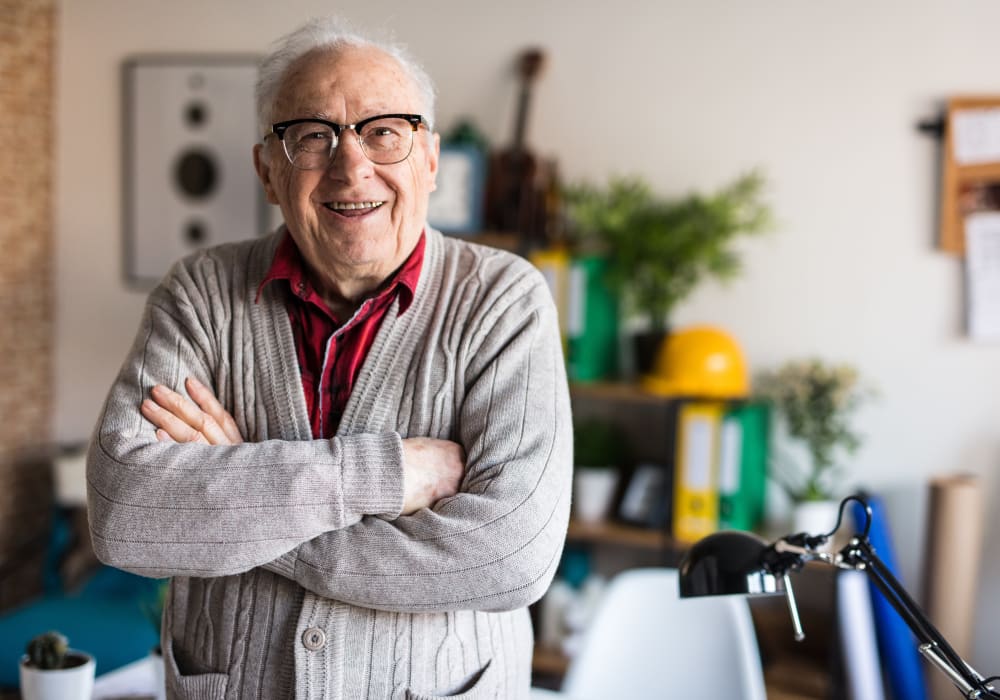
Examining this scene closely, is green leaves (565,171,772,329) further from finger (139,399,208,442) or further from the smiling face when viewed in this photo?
finger (139,399,208,442)

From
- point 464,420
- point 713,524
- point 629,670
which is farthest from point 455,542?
point 713,524

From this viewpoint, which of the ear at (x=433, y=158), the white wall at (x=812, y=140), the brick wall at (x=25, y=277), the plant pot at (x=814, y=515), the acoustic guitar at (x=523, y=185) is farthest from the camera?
the brick wall at (x=25, y=277)

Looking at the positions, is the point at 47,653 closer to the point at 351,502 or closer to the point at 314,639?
the point at 314,639

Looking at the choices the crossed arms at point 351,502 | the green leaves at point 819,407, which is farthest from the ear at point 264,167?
the green leaves at point 819,407

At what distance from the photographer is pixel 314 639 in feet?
4.47

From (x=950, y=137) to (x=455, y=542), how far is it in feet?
8.16

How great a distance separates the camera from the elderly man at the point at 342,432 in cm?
133

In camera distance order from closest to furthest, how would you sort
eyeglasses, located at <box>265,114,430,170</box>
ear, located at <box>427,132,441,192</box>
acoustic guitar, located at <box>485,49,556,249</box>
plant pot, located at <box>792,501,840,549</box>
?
eyeglasses, located at <box>265,114,430,170</box> → ear, located at <box>427,132,441,192</box> → plant pot, located at <box>792,501,840,549</box> → acoustic guitar, located at <box>485,49,556,249</box>

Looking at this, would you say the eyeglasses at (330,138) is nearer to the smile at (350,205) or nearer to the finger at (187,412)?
the smile at (350,205)

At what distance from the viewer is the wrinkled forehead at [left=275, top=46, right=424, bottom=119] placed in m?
1.45

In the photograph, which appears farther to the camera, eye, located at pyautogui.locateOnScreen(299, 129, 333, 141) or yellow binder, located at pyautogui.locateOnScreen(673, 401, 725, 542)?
yellow binder, located at pyautogui.locateOnScreen(673, 401, 725, 542)

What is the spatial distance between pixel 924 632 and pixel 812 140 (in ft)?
8.35

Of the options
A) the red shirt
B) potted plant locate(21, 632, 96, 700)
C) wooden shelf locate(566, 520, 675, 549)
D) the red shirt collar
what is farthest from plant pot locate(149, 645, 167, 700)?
wooden shelf locate(566, 520, 675, 549)

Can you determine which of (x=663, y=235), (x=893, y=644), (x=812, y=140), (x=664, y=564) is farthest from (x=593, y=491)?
(x=812, y=140)
